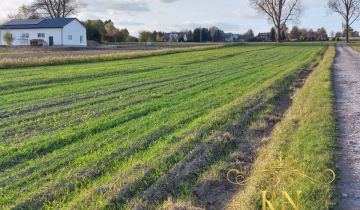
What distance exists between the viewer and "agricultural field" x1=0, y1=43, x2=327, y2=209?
5762 mm

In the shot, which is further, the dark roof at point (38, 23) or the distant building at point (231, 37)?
the distant building at point (231, 37)

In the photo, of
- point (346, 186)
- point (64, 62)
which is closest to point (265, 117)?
point (346, 186)

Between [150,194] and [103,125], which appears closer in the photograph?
[150,194]

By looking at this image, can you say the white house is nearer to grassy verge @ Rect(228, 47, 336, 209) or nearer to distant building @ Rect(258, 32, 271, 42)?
distant building @ Rect(258, 32, 271, 42)

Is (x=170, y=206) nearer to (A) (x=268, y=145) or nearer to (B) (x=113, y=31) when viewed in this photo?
(A) (x=268, y=145)

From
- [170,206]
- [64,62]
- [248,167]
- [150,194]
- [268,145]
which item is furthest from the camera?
Result: [64,62]

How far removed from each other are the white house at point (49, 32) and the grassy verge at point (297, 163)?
2724 inches

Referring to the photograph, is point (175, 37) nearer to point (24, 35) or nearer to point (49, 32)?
point (24, 35)

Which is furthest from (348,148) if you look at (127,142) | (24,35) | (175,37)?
(175,37)

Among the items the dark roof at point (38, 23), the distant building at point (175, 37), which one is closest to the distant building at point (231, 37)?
the distant building at point (175, 37)

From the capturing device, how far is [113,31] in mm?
106250

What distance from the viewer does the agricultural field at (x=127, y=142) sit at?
576 centimetres

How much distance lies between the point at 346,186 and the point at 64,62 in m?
27.3

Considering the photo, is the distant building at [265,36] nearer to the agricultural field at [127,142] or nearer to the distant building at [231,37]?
the distant building at [231,37]
